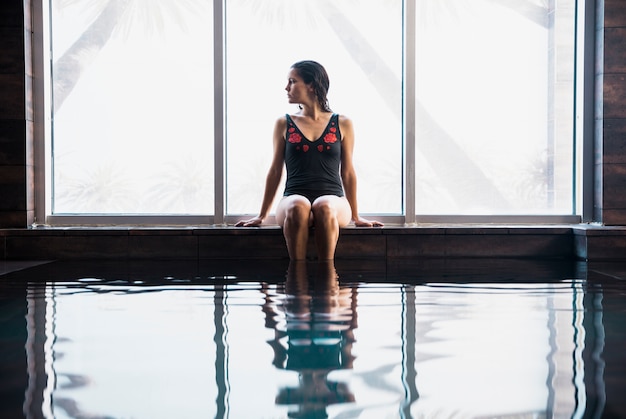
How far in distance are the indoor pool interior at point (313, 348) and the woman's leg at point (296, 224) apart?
96cm

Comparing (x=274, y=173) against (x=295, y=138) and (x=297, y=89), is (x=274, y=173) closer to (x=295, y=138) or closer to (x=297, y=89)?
(x=295, y=138)

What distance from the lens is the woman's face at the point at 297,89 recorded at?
5.04m

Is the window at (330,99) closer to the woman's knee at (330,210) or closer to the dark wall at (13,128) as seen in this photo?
the dark wall at (13,128)

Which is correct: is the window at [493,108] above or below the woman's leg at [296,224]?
above

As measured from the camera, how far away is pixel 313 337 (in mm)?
2027

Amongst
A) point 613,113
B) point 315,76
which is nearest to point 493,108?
point 613,113

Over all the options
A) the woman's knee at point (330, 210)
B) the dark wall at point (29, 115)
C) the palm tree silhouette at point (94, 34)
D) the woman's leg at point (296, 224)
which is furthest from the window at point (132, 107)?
the woman's knee at point (330, 210)

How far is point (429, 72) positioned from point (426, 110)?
0.32m

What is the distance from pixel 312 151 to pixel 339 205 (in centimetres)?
54

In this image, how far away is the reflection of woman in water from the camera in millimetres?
1413

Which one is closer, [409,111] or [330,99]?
[409,111]

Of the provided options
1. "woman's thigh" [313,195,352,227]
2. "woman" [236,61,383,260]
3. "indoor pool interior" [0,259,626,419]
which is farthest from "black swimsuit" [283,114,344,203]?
"indoor pool interior" [0,259,626,419]

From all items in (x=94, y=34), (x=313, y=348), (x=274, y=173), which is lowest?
(x=313, y=348)

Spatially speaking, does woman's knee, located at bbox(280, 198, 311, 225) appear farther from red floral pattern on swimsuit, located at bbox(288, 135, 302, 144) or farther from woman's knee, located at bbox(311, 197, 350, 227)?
red floral pattern on swimsuit, located at bbox(288, 135, 302, 144)
